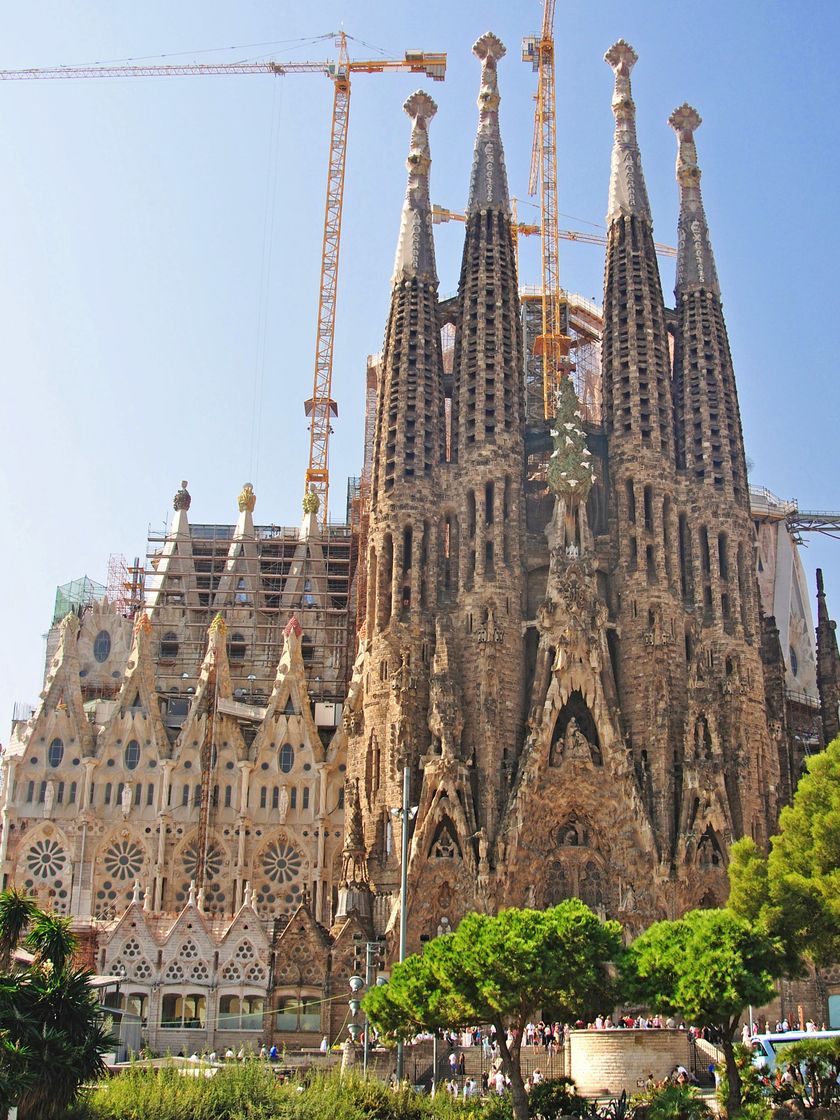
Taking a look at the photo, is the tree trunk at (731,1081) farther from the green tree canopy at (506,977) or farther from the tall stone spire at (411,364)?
the tall stone spire at (411,364)

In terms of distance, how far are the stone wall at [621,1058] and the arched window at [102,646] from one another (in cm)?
3832

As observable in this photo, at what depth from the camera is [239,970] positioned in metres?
47.7

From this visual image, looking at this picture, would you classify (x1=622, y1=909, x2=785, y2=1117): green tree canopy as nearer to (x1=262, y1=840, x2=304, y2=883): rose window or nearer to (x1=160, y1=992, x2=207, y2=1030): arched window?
(x1=160, y1=992, x2=207, y2=1030): arched window

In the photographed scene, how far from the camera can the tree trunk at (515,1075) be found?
95.5 feet

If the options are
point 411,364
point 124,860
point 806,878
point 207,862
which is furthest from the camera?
point 411,364

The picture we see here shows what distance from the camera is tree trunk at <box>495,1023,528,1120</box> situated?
29109 millimetres

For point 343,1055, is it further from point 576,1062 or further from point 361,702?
point 361,702

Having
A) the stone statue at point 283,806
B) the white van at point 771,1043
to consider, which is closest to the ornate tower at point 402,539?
the stone statue at point 283,806

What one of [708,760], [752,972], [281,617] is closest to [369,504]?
[281,617]

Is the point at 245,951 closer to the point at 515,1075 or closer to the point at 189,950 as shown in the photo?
the point at 189,950

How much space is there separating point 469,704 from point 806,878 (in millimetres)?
21970

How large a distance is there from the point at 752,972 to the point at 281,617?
139 ft

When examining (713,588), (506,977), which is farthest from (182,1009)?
(713,588)

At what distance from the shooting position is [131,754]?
57.9 meters
